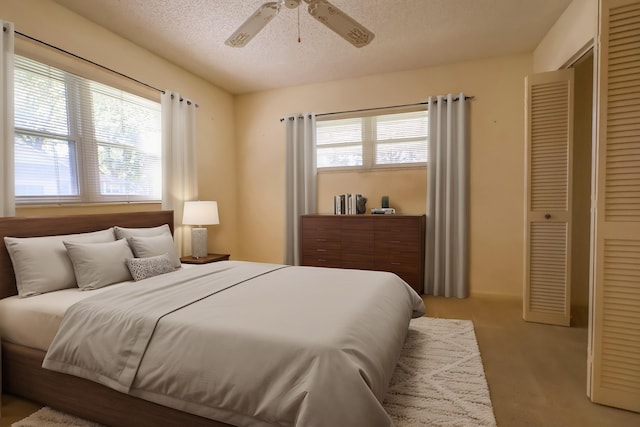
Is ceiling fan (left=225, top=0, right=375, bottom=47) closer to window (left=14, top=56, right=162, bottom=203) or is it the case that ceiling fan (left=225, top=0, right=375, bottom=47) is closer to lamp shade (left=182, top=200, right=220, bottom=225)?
window (left=14, top=56, right=162, bottom=203)

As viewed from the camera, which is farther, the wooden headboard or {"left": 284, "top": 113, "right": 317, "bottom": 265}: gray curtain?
{"left": 284, "top": 113, "right": 317, "bottom": 265}: gray curtain

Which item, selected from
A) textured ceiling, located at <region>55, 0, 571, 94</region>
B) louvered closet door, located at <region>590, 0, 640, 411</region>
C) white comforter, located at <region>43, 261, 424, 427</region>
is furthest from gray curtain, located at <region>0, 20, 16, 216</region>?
louvered closet door, located at <region>590, 0, 640, 411</region>

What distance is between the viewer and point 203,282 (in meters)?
2.25

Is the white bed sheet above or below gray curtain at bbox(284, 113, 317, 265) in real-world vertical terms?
below

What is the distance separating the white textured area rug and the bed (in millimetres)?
283

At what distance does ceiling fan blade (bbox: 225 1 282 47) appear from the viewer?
1.98m

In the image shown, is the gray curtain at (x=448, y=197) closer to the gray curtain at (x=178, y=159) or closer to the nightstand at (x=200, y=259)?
the nightstand at (x=200, y=259)

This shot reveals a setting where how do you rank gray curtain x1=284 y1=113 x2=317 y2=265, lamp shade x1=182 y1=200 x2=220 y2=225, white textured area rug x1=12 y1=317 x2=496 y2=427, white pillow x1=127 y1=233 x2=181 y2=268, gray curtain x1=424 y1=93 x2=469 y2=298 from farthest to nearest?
gray curtain x1=284 y1=113 x2=317 y2=265, gray curtain x1=424 y1=93 x2=469 y2=298, lamp shade x1=182 y1=200 x2=220 y2=225, white pillow x1=127 y1=233 x2=181 y2=268, white textured area rug x1=12 y1=317 x2=496 y2=427

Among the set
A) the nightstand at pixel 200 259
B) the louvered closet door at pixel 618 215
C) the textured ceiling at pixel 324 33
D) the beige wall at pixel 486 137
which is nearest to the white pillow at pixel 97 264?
the nightstand at pixel 200 259

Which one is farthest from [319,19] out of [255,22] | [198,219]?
[198,219]

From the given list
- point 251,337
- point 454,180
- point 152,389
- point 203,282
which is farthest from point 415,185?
point 152,389

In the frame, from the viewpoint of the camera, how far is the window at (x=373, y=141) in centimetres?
412

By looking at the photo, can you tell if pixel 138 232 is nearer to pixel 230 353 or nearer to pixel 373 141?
pixel 230 353

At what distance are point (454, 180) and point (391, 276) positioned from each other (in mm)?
1904
